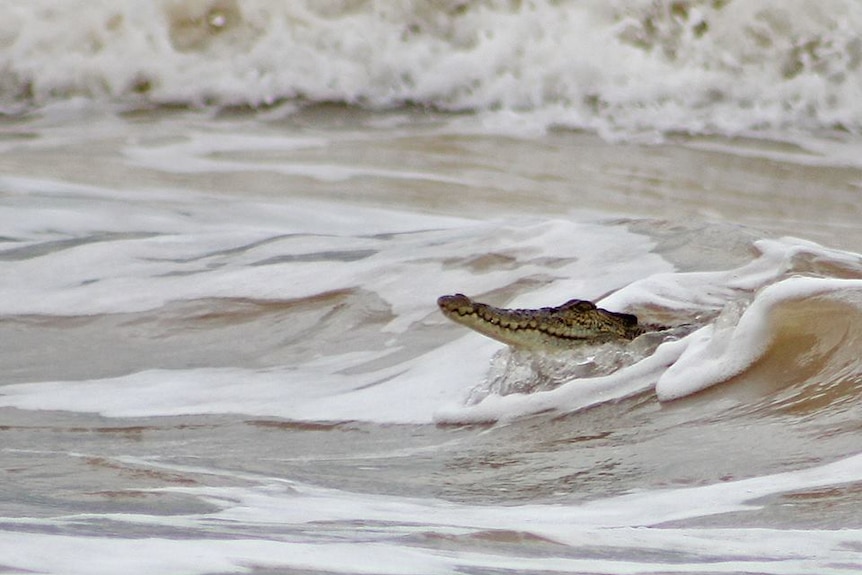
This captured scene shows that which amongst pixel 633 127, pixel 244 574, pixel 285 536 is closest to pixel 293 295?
pixel 285 536

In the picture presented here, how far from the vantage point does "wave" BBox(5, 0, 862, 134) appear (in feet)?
29.4

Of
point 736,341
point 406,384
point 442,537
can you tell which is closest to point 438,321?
point 406,384

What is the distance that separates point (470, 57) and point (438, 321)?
558cm

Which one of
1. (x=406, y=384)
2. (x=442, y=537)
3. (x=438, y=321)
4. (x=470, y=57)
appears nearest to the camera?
(x=442, y=537)

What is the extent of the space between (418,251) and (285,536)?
8.59 ft

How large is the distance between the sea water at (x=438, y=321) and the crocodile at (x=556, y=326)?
0.16ft

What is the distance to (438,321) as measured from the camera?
4156 millimetres

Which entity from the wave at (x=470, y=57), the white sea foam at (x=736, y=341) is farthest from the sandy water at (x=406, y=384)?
the wave at (x=470, y=57)

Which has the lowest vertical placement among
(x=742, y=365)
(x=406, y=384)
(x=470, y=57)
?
(x=406, y=384)

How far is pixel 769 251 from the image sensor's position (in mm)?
4191

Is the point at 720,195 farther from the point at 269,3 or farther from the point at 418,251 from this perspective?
the point at 269,3

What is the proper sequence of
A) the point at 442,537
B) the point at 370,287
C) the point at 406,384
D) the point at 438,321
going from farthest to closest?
the point at 370,287
the point at 438,321
the point at 406,384
the point at 442,537

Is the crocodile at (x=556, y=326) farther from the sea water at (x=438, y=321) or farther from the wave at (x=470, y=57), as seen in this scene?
the wave at (x=470, y=57)

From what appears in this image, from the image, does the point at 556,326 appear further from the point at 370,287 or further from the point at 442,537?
the point at 442,537
